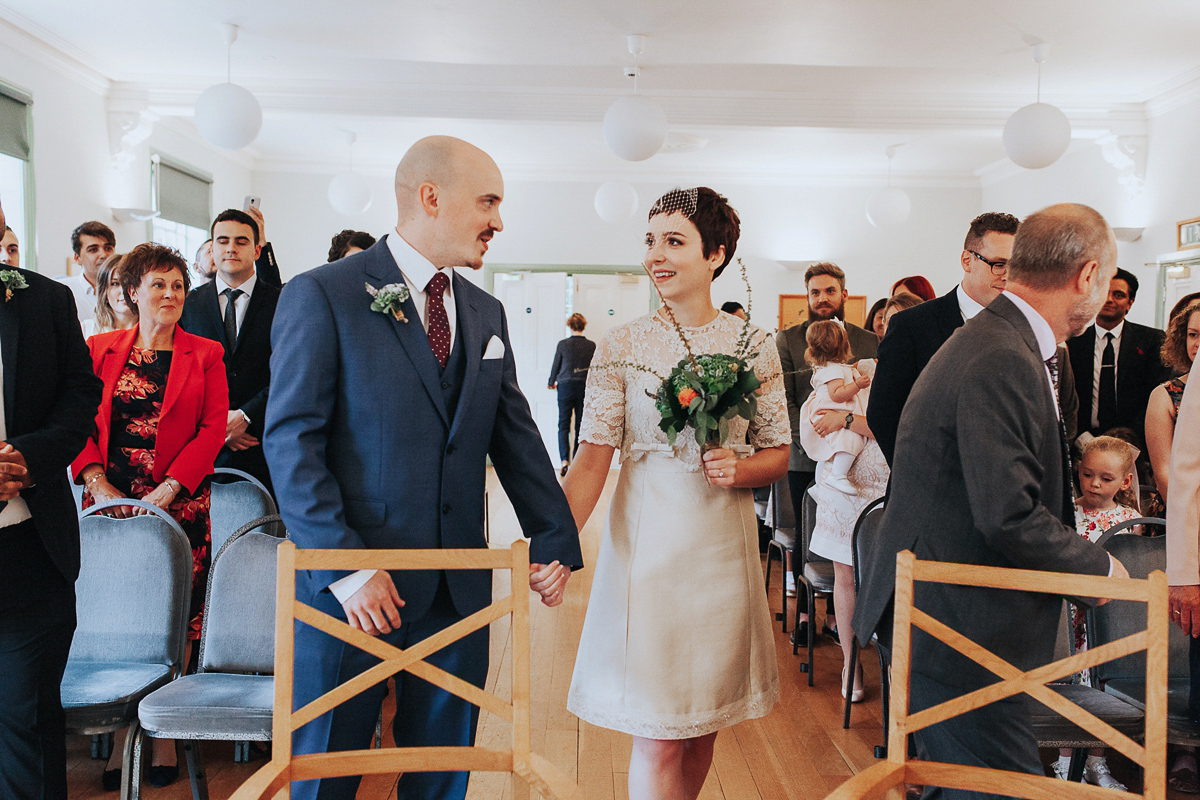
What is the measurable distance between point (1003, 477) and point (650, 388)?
2.82ft

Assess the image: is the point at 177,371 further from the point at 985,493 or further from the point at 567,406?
the point at 567,406

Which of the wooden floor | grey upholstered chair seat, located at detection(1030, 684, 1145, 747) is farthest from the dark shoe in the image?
grey upholstered chair seat, located at detection(1030, 684, 1145, 747)

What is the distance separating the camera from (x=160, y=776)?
2963 mm

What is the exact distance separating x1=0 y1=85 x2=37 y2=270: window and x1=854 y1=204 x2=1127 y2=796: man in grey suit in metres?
6.30

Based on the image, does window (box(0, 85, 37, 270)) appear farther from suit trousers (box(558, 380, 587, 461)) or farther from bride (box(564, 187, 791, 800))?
bride (box(564, 187, 791, 800))

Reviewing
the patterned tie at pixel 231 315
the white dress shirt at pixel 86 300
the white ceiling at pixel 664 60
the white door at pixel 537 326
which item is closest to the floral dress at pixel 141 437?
the patterned tie at pixel 231 315

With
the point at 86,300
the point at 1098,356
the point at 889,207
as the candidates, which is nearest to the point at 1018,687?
A: the point at 1098,356

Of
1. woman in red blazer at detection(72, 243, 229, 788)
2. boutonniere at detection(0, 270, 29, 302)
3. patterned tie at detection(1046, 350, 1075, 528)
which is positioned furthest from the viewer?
woman in red blazer at detection(72, 243, 229, 788)

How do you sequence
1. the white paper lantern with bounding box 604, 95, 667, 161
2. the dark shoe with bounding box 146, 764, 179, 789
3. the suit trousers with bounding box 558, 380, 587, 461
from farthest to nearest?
1. the suit trousers with bounding box 558, 380, 587, 461
2. the white paper lantern with bounding box 604, 95, 667, 161
3. the dark shoe with bounding box 146, 764, 179, 789

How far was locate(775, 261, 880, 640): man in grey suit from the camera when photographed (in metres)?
4.77

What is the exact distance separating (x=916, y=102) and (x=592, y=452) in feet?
22.3

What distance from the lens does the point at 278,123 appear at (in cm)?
923

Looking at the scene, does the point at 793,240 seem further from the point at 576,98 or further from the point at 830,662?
the point at 830,662

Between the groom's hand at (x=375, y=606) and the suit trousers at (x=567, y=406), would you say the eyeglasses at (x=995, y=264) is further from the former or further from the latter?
the suit trousers at (x=567, y=406)
